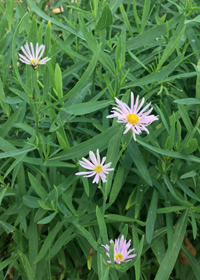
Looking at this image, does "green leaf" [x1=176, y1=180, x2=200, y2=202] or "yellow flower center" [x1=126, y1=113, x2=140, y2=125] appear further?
"green leaf" [x1=176, y1=180, x2=200, y2=202]

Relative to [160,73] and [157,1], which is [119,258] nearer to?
[160,73]

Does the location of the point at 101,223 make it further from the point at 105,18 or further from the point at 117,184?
the point at 105,18

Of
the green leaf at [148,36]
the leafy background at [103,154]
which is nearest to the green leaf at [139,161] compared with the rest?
the leafy background at [103,154]

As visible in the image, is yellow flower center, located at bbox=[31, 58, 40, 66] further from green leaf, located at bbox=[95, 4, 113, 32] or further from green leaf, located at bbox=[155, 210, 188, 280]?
green leaf, located at bbox=[155, 210, 188, 280]

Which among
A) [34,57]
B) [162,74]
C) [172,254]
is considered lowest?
[172,254]

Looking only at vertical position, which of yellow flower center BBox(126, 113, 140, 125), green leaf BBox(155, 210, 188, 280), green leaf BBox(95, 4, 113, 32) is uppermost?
green leaf BBox(95, 4, 113, 32)

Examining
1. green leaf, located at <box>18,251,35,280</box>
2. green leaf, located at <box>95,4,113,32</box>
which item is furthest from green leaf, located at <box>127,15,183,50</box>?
green leaf, located at <box>18,251,35,280</box>

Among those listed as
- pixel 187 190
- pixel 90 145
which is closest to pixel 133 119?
pixel 90 145
